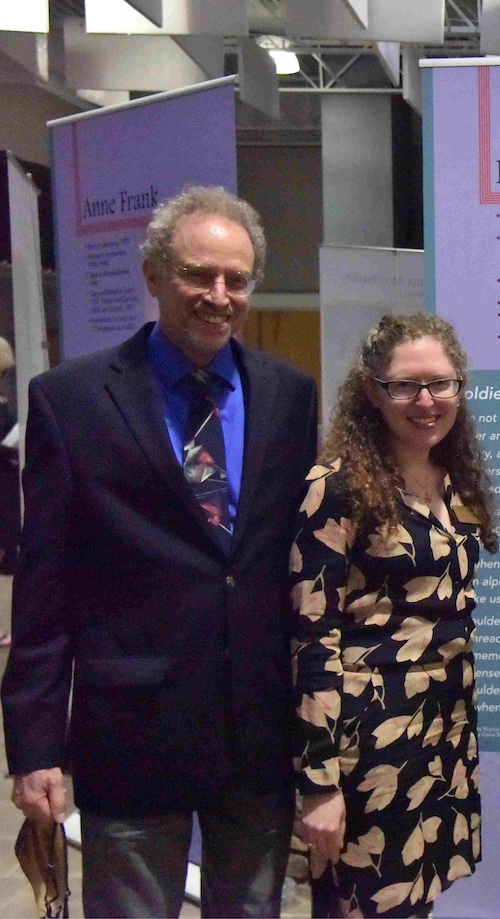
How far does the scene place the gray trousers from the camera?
166 cm

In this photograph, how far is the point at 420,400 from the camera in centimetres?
167

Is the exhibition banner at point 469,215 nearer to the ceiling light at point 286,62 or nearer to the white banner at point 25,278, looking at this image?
the white banner at point 25,278

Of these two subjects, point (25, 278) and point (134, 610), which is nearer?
point (134, 610)

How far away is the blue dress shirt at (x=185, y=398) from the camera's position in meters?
1.68

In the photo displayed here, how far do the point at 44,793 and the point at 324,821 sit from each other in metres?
0.43

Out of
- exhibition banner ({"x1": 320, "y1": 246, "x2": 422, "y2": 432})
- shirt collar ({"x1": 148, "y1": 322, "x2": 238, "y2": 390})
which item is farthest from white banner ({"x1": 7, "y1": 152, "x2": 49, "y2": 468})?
shirt collar ({"x1": 148, "y1": 322, "x2": 238, "y2": 390})

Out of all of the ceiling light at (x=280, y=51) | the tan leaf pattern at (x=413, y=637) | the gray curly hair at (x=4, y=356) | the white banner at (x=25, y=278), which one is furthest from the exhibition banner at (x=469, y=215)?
the ceiling light at (x=280, y=51)

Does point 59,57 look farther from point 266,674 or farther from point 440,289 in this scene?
point 266,674

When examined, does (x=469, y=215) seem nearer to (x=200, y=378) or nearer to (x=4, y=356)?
(x=200, y=378)

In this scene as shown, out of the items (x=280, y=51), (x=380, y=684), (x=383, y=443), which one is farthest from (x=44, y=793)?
(x=280, y=51)

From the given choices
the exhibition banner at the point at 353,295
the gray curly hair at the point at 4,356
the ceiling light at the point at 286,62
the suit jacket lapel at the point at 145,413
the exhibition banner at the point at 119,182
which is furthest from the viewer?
the ceiling light at the point at 286,62

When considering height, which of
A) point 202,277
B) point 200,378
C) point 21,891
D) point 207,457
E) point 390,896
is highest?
point 202,277

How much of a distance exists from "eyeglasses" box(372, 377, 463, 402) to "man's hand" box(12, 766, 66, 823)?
78cm

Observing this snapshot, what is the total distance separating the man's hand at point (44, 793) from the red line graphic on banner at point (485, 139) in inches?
62.3
